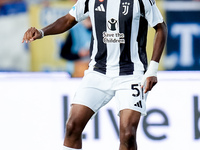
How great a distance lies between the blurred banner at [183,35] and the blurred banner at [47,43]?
1.71m

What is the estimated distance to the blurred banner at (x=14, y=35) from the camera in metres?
10.0

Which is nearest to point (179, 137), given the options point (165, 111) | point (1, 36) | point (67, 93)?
point (165, 111)

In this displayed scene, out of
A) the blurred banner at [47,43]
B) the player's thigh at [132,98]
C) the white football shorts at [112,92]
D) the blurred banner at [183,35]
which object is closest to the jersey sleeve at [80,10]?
the white football shorts at [112,92]

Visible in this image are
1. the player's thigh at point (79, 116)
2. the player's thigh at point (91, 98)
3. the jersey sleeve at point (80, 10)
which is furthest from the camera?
the jersey sleeve at point (80, 10)

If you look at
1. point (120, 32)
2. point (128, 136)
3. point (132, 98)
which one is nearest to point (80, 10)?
point (120, 32)

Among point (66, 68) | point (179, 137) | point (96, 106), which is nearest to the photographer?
point (96, 106)

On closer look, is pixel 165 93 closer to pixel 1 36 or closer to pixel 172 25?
pixel 172 25

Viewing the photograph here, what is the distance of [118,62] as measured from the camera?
17.9ft

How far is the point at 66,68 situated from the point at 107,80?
4179 millimetres

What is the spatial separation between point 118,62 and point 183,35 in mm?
4492

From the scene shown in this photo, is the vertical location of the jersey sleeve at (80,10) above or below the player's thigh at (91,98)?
above

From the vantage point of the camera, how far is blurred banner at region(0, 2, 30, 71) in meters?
10.0

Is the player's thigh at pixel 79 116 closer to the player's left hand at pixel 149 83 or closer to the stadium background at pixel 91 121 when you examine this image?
the player's left hand at pixel 149 83

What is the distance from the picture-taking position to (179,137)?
22.5ft
